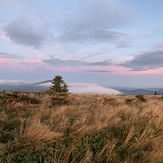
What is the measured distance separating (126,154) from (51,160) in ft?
5.38

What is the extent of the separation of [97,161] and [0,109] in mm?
4934

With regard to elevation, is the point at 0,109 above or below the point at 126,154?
above

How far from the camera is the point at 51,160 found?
12.5 feet

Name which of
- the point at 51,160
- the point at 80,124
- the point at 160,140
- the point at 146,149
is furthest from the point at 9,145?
the point at 160,140

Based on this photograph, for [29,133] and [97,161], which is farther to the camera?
[29,133]

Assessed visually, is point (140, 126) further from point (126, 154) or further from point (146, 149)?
point (126, 154)

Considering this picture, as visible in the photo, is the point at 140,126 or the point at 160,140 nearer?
the point at 160,140

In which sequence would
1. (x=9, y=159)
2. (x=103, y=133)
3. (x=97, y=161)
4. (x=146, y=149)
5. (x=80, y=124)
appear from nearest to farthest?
(x=9, y=159) < (x=97, y=161) < (x=146, y=149) < (x=103, y=133) < (x=80, y=124)

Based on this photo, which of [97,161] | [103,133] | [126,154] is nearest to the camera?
[97,161]

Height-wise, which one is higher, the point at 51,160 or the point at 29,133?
the point at 29,133

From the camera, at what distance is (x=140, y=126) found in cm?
629

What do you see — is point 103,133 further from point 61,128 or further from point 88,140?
point 61,128

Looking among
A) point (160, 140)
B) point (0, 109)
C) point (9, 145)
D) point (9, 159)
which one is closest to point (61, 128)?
point (9, 145)

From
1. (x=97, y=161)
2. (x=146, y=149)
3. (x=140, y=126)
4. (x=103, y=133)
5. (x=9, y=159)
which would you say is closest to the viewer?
(x=9, y=159)
